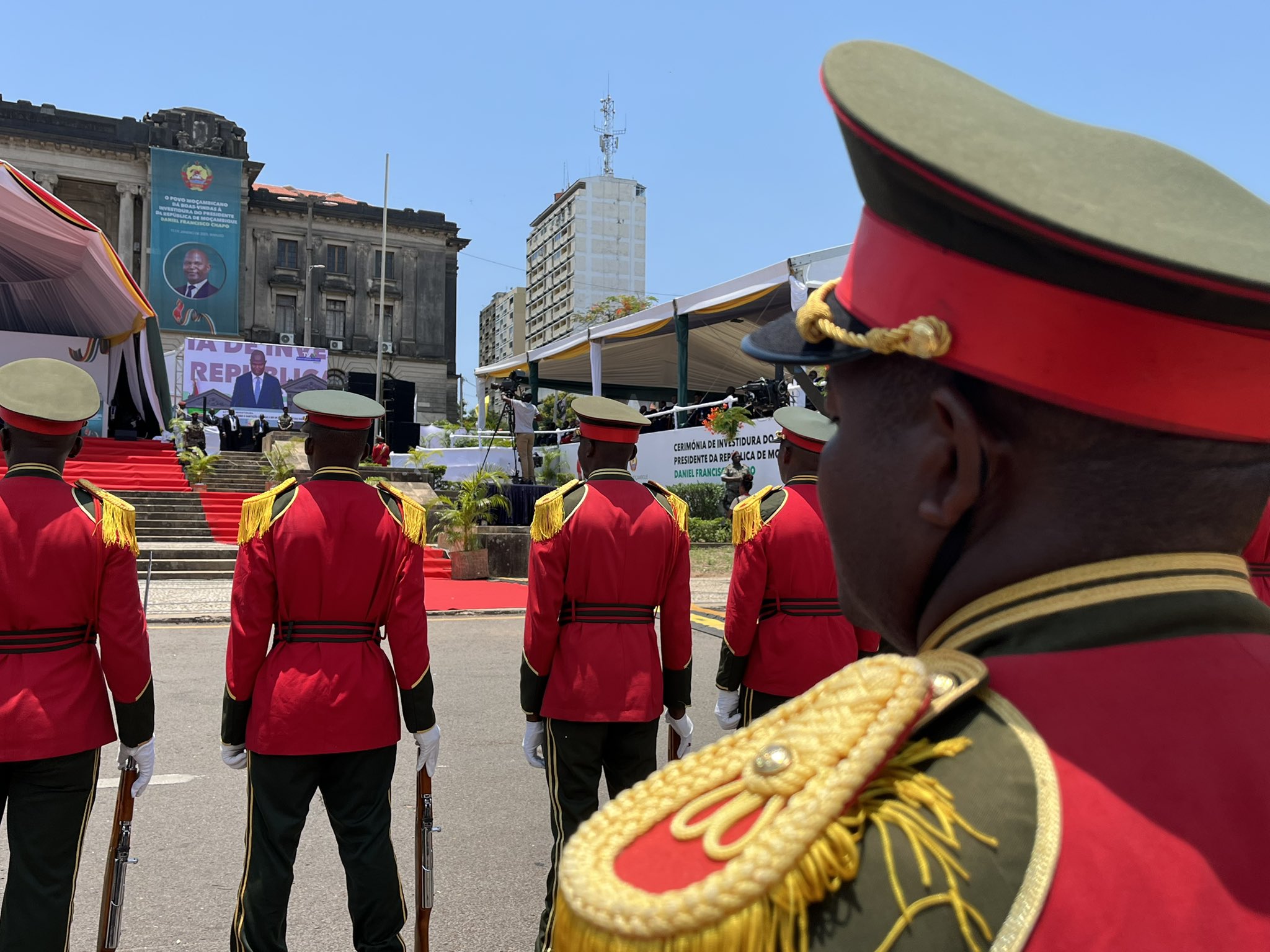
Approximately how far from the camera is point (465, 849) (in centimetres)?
421

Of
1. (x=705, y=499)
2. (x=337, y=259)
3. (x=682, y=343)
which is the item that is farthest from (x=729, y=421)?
(x=337, y=259)

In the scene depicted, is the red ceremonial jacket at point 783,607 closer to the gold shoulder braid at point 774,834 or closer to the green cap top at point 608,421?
the green cap top at point 608,421

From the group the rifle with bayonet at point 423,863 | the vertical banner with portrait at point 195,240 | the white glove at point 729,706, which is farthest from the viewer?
the vertical banner with portrait at point 195,240

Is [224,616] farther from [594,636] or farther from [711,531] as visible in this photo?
[711,531]

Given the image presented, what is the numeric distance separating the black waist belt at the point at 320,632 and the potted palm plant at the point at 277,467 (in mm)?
12905

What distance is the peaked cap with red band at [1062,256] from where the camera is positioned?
2.53 ft

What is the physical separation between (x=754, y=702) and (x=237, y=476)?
1897cm

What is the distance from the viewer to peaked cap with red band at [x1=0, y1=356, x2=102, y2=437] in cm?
319

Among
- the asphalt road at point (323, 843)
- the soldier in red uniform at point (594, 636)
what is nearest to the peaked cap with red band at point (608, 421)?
the soldier in red uniform at point (594, 636)

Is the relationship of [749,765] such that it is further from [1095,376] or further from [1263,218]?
[1263,218]

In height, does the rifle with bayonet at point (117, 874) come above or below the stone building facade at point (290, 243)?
below

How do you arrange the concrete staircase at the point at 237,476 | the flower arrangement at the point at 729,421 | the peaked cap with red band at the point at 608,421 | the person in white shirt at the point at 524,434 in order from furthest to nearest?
the person in white shirt at the point at 524,434
the concrete staircase at the point at 237,476
the flower arrangement at the point at 729,421
the peaked cap with red band at the point at 608,421

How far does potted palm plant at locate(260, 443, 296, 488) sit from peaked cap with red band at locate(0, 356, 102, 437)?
12607 millimetres

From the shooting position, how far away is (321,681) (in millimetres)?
3246
